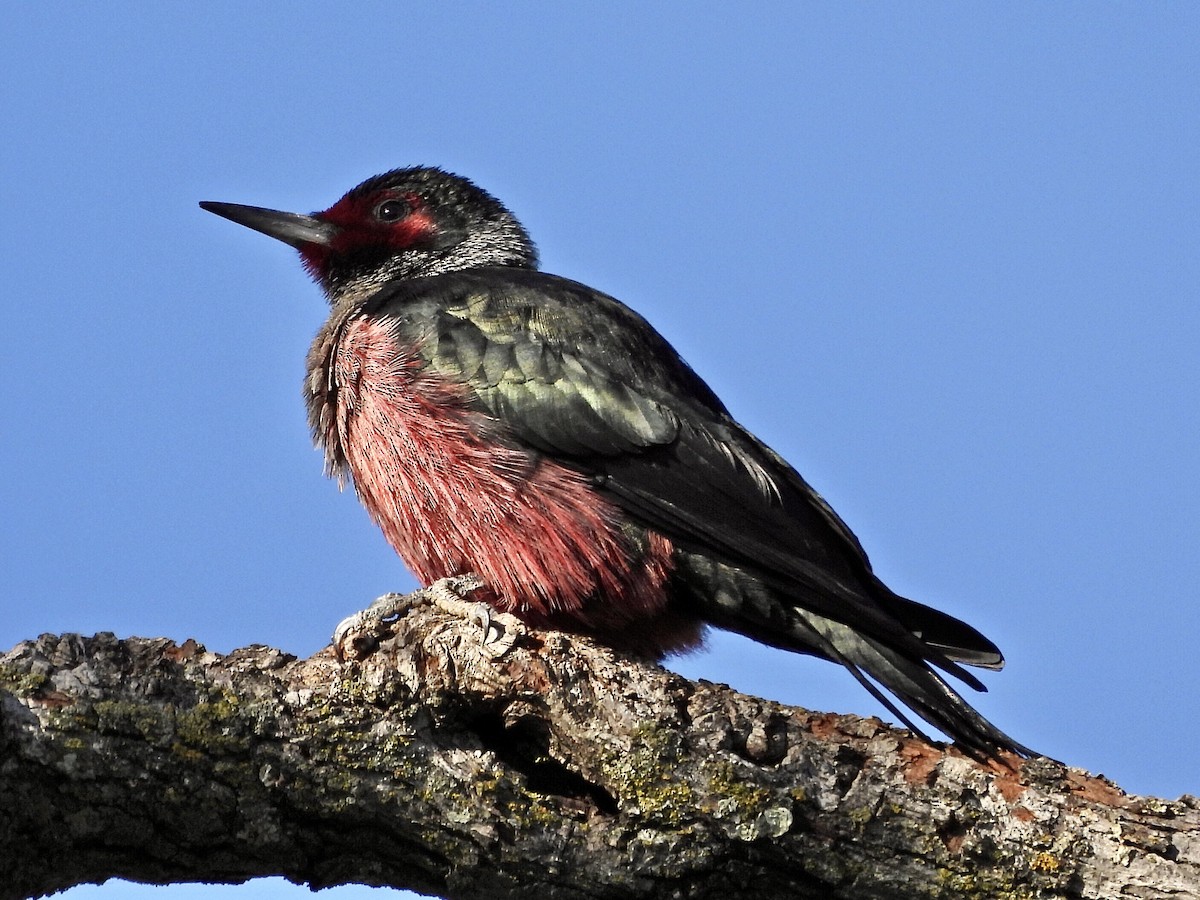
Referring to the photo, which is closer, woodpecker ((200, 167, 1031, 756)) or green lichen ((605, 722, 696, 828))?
green lichen ((605, 722, 696, 828))

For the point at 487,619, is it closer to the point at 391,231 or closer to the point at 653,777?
the point at 653,777

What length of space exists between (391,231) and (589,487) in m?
3.06

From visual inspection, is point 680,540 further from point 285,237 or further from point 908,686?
point 285,237

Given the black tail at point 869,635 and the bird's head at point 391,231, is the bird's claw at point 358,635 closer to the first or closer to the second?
the black tail at point 869,635

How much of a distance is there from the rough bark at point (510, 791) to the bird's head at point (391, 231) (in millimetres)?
4132

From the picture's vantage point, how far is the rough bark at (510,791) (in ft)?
15.4

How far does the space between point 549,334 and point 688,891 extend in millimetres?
Result: 3183

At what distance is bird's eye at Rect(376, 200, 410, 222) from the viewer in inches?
360

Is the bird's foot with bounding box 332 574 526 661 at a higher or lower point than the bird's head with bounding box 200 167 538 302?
lower

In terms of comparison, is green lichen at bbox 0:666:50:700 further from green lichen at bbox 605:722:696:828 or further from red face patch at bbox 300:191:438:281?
red face patch at bbox 300:191:438:281

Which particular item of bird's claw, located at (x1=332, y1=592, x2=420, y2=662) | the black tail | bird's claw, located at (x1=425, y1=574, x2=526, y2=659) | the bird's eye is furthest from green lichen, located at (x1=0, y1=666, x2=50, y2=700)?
the bird's eye

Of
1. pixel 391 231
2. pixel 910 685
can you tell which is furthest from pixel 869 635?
pixel 391 231

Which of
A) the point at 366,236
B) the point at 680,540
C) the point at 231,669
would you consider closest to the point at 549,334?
the point at 680,540

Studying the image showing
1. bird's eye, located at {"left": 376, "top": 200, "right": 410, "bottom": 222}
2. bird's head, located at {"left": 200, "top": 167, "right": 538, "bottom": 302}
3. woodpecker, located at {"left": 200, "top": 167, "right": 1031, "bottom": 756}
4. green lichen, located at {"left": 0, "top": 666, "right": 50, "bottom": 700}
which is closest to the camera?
green lichen, located at {"left": 0, "top": 666, "right": 50, "bottom": 700}
